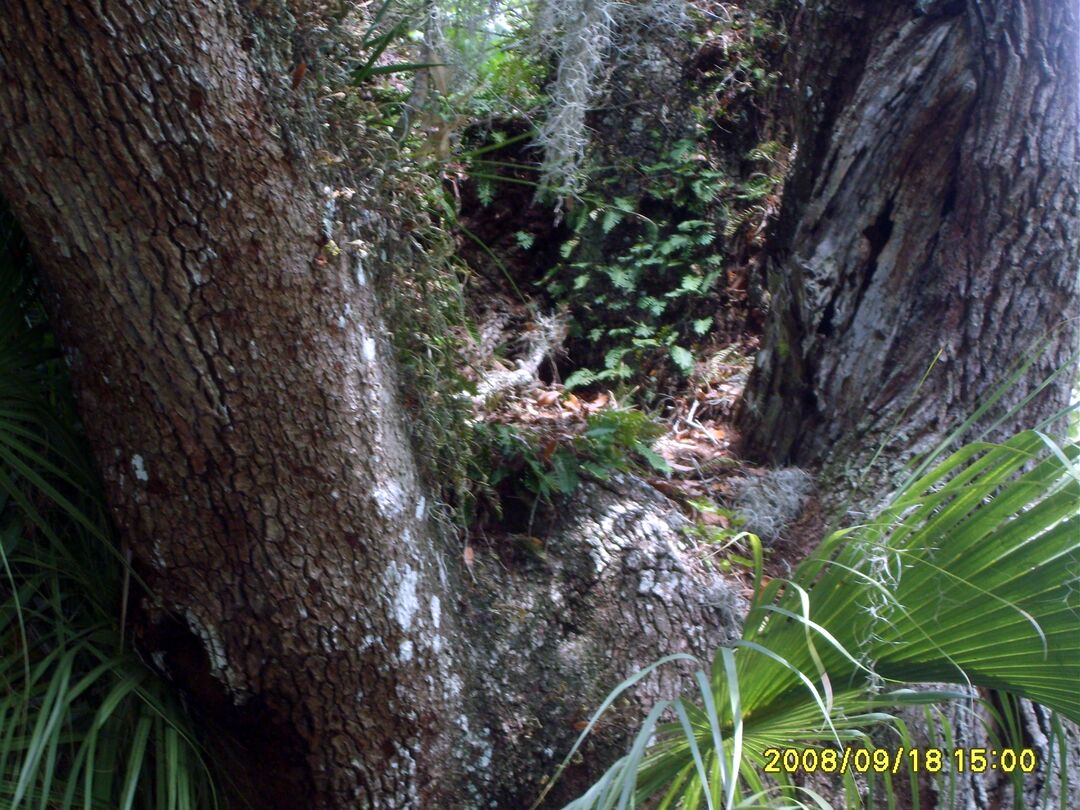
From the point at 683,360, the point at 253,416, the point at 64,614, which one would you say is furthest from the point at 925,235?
the point at 64,614

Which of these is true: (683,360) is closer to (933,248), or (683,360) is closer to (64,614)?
(933,248)

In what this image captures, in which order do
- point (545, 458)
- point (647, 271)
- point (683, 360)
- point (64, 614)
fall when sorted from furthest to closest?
point (647, 271)
point (683, 360)
point (545, 458)
point (64, 614)

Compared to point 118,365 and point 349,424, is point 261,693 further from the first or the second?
point 118,365

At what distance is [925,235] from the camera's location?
9.26ft

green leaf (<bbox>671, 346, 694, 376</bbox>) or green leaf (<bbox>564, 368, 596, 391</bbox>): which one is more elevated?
green leaf (<bbox>671, 346, 694, 376</bbox>)

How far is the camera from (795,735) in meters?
1.80

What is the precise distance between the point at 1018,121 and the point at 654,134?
2174 millimetres

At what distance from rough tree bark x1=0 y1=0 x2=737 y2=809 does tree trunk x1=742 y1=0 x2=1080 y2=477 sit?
1.27 m

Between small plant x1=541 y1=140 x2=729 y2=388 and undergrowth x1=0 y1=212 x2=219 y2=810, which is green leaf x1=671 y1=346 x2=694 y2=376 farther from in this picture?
undergrowth x1=0 y1=212 x2=219 y2=810

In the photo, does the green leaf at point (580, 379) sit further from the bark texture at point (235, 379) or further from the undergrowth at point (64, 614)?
the undergrowth at point (64, 614)
